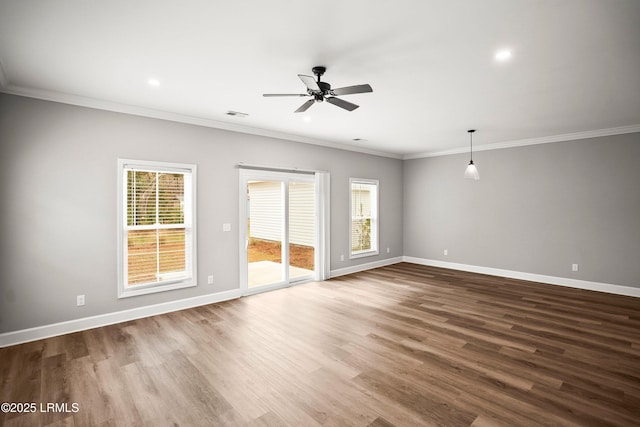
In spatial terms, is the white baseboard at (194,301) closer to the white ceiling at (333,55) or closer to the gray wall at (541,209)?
the gray wall at (541,209)

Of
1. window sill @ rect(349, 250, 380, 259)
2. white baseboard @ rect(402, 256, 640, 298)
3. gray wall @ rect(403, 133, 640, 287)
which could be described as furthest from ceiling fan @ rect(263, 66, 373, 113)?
white baseboard @ rect(402, 256, 640, 298)

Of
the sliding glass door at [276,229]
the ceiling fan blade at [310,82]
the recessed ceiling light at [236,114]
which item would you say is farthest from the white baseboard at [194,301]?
the ceiling fan blade at [310,82]

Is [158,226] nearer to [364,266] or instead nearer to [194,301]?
[194,301]

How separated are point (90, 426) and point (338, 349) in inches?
83.8

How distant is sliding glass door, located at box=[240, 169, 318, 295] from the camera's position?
17.0 feet

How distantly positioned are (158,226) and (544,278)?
7.07 metres

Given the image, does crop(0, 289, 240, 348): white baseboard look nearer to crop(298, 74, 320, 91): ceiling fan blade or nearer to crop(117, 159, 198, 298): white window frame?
crop(117, 159, 198, 298): white window frame

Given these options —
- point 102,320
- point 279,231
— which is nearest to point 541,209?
point 279,231

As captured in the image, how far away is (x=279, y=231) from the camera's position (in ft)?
18.6

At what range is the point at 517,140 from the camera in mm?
6184

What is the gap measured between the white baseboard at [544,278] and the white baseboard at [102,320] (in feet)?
17.0

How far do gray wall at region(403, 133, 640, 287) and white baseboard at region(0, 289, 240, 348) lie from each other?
5.34 m

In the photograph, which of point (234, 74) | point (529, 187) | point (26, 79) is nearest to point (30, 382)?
point (26, 79)

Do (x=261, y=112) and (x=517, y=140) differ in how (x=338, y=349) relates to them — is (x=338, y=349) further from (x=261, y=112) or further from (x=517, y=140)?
(x=517, y=140)
